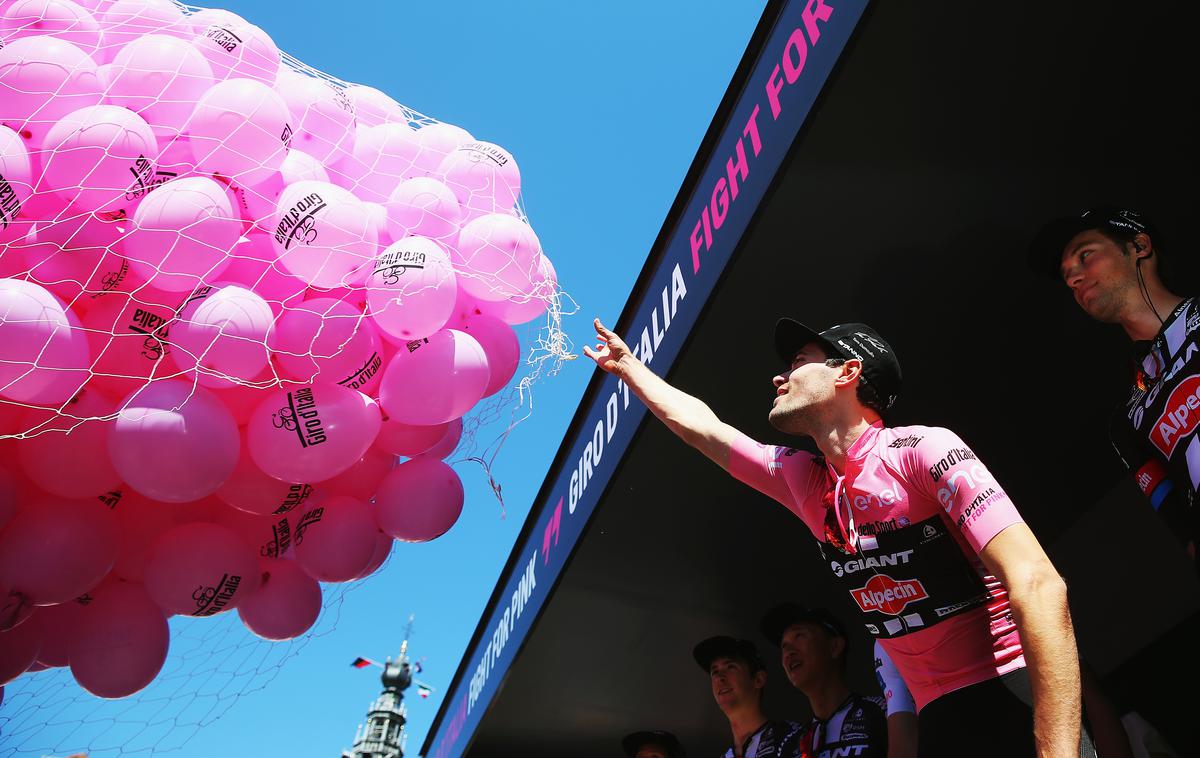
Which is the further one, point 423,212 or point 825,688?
point 825,688

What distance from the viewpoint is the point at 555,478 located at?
15.4 feet

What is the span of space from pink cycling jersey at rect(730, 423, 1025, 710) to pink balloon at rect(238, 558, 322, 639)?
2156 mm

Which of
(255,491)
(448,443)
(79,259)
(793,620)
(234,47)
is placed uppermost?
(234,47)

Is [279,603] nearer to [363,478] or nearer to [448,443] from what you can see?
[363,478]

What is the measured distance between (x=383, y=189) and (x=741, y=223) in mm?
1391

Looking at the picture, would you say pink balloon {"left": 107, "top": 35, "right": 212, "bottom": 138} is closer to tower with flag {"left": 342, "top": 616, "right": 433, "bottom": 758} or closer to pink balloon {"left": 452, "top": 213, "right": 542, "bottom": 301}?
pink balloon {"left": 452, "top": 213, "right": 542, "bottom": 301}

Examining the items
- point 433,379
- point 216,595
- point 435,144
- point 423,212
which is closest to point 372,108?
point 435,144

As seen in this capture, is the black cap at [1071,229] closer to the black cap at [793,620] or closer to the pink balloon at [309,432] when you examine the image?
the black cap at [793,620]

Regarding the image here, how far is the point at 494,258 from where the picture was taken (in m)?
3.13

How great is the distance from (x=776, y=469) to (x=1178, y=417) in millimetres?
886

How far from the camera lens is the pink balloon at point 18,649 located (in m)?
3.09

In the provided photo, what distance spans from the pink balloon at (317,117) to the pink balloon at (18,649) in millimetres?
1961

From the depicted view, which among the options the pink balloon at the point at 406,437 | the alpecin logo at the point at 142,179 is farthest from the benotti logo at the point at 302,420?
the alpecin logo at the point at 142,179

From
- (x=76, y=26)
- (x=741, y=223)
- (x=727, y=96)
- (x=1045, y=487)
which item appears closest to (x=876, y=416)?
(x=741, y=223)
